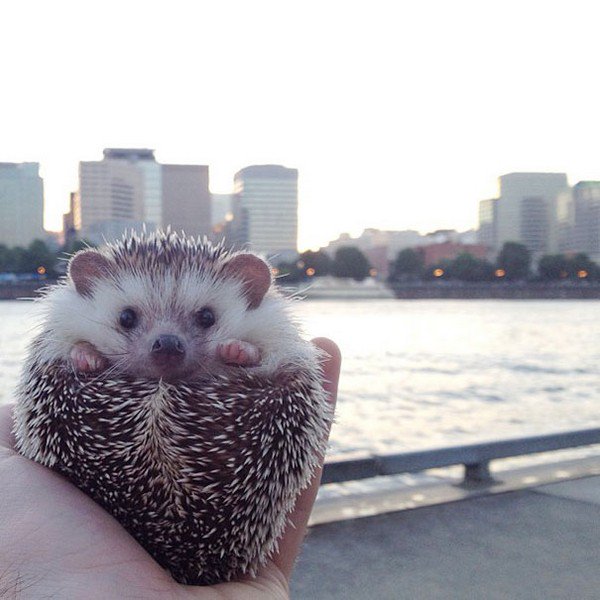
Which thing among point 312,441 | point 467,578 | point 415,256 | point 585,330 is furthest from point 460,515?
point 415,256

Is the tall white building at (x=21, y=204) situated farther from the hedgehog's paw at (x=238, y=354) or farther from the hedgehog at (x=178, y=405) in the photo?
the hedgehog's paw at (x=238, y=354)

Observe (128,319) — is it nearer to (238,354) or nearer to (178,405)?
(238,354)

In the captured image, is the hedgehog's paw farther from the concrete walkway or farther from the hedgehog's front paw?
the concrete walkway

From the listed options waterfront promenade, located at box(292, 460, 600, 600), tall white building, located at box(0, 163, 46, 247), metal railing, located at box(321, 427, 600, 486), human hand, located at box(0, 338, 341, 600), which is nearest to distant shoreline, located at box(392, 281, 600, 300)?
tall white building, located at box(0, 163, 46, 247)

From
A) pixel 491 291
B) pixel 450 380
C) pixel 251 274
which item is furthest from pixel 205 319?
pixel 491 291

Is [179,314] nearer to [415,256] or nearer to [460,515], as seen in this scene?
[460,515]
